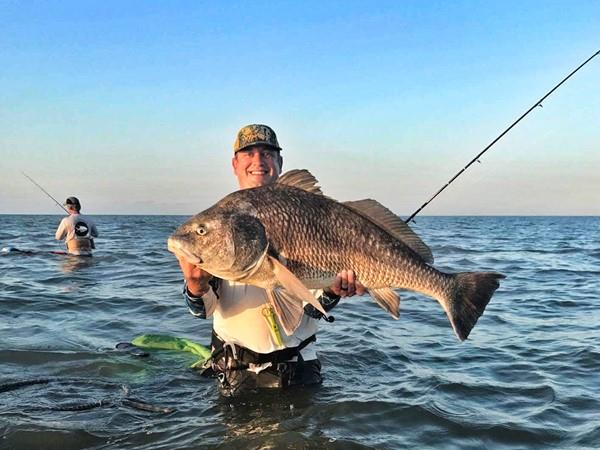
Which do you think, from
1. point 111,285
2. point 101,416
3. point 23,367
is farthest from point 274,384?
point 111,285

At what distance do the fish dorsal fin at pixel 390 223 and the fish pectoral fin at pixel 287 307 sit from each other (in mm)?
816

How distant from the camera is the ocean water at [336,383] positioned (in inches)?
206

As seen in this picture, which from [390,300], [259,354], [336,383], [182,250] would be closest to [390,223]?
[390,300]

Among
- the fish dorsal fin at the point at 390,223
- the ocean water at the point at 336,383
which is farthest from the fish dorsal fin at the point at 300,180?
the ocean water at the point at 336,383

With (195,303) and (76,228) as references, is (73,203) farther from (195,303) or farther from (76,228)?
(195,303)

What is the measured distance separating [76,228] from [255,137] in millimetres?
15452

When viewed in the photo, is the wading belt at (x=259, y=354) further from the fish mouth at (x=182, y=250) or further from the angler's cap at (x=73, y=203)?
the angler's cap at (x=73, y=203)

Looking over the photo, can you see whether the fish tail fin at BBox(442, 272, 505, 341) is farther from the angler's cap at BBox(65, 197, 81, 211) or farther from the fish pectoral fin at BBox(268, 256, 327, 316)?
the angler's cap at BBox(65, 197, 81, 211)

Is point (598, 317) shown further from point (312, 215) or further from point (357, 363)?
point (312, 215)

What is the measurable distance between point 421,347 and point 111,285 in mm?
8809

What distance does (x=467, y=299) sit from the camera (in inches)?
169

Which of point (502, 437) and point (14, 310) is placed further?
point (14, 310)

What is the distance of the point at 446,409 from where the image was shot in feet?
19.7

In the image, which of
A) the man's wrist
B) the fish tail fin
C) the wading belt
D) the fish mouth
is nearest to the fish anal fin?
the man's wrist
